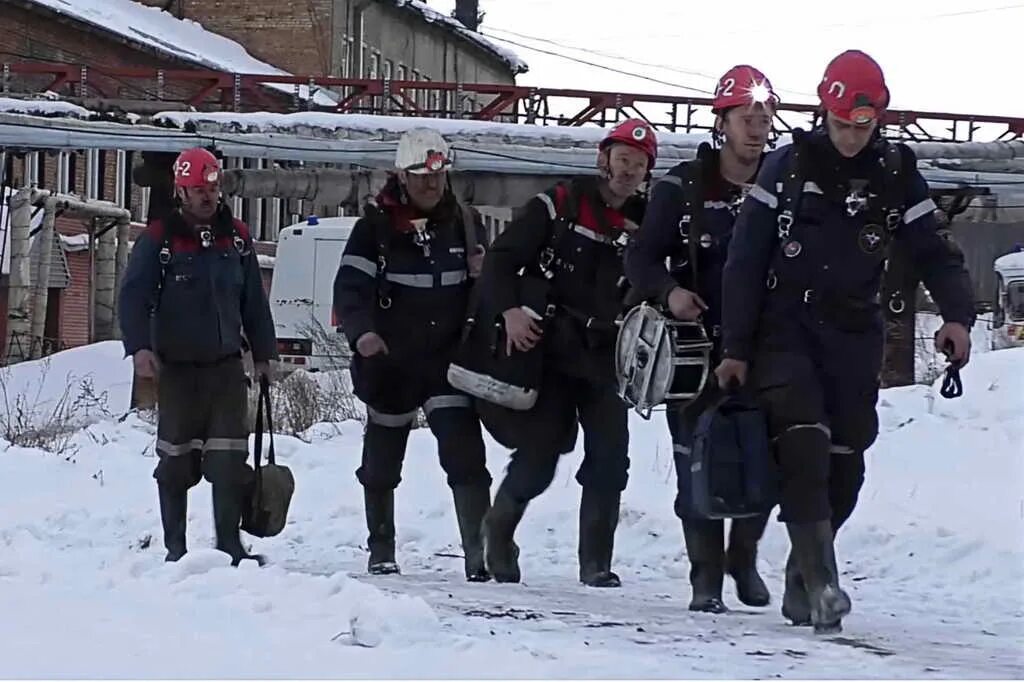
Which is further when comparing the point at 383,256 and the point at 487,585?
the point at 383,256

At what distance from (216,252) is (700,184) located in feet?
8.75

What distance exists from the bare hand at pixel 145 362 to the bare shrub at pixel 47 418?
17.5ft

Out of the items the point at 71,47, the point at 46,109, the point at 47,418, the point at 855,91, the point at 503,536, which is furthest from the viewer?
the point at 71,47

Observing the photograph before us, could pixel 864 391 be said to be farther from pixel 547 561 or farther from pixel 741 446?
pixel 547 561

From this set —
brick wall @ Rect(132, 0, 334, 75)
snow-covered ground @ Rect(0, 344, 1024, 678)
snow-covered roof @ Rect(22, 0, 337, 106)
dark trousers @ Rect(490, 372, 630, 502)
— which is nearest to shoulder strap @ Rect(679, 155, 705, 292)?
dark trousers @ Rect(490, 372, 630, 502)

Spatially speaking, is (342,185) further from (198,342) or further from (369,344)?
(369,344)

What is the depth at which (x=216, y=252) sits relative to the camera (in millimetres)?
9164

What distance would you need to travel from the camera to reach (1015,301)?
118ft

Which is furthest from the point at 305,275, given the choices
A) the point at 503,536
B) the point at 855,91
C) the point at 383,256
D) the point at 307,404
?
the point at 855,91

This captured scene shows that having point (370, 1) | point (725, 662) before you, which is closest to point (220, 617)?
point (725, 662)

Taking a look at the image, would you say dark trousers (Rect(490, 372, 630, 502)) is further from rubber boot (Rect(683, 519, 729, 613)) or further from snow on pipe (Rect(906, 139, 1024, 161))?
snow on pipe (Rect(906, 139, 1024, 161))

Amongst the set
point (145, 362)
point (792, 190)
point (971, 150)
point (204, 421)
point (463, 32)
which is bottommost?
point (204, 421)

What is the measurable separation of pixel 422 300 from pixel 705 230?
6.20 feet

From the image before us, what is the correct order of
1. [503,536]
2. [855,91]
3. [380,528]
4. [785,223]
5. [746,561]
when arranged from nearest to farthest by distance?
[855,91] < [785,223] < [746,561] < [503,536] < [380,528]
